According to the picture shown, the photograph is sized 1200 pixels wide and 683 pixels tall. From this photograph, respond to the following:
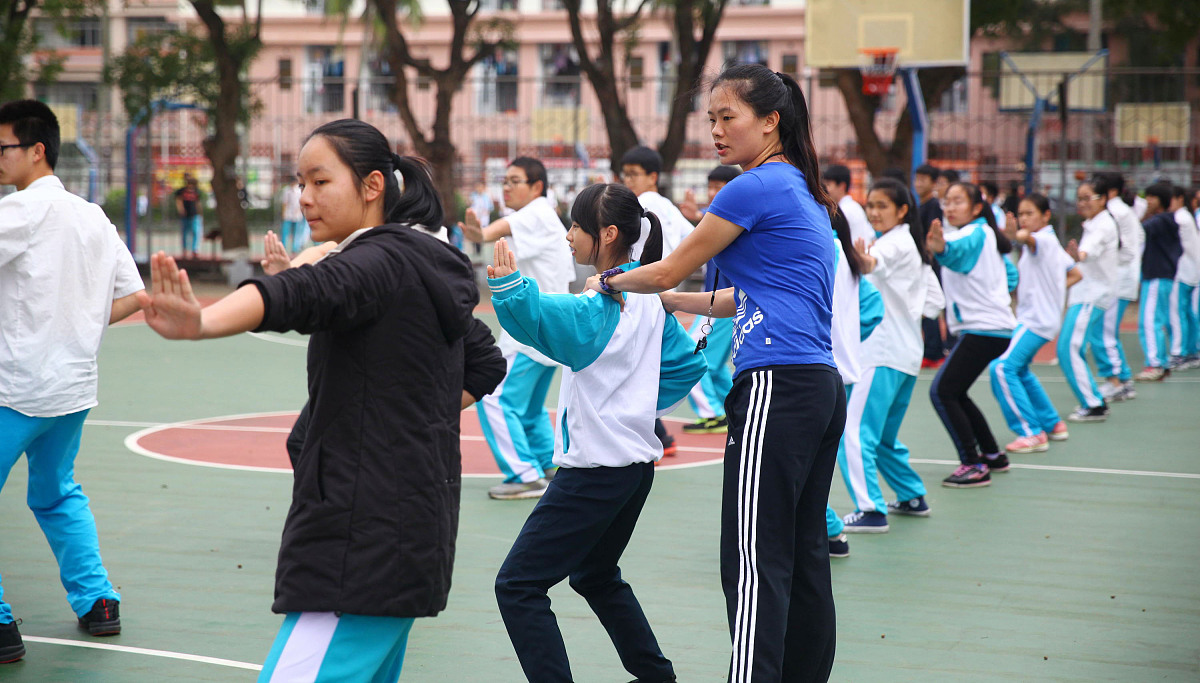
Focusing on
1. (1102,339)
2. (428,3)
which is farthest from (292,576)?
(428,3)

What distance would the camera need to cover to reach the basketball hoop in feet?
49.1

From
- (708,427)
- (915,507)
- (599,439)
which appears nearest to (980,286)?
(915,507)

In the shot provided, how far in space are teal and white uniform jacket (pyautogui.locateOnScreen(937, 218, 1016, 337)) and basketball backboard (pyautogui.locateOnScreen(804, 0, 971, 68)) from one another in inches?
309

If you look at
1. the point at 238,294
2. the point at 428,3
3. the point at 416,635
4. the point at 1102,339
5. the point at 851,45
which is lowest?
the point at 416,635

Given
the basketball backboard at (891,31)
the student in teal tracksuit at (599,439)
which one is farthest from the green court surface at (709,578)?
the basketball backboard at (891,31)

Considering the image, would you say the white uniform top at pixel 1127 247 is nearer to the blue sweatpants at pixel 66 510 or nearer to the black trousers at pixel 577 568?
the black trousers at pixel 577 568

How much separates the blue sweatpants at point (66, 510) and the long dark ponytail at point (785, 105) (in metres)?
2.68

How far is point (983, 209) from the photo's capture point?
778cm

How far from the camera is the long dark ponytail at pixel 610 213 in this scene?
3859 mm

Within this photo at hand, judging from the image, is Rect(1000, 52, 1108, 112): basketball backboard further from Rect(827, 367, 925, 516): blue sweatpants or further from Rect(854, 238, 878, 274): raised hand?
Rect(854, 238, 878, 274): raised hand

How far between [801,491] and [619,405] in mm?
694

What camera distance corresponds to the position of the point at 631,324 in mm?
3914

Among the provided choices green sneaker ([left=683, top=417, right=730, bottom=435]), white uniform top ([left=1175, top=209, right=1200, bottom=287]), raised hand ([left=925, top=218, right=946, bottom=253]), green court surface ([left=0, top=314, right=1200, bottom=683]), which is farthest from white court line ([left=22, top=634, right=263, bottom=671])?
white uniform top ([left=1175, top=209, right=1200, bottom=287])

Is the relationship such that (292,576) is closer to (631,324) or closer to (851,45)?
(631,324)
